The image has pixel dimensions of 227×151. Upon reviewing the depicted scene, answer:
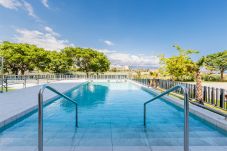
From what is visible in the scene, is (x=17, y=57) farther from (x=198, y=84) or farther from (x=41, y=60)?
(x=198, y=84)

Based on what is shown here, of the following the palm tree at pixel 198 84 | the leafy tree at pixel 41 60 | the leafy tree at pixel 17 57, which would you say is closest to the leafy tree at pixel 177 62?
the palm tree at pixel 198 84

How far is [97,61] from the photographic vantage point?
36.7 metres

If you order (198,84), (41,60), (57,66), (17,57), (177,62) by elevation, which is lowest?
(198,84)

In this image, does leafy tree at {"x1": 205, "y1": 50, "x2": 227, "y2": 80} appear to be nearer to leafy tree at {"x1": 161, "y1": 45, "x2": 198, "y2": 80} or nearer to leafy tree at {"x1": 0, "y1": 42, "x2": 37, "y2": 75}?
leafy tree at {"x1": 161, "y1": 45, "x2": 198, "y2": 80}

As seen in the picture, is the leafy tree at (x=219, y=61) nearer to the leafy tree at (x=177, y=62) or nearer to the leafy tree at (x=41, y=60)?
the leafy tree at (x=177, y=62)

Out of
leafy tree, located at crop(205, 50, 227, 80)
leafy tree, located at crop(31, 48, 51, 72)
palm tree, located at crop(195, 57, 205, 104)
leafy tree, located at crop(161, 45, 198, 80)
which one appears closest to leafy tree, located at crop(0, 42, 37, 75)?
leafy tree, located at crop(31, 48, 51, 72)

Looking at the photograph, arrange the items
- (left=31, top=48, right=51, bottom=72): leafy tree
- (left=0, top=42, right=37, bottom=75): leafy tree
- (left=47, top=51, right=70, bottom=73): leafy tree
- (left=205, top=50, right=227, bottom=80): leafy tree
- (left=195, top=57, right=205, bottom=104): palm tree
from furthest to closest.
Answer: (left=205, top=50, right=227, bottom=80): leafy tree, (left=31, top=48, right=51, bottom=72): leafy tree, (left=0, top=42, right=37, bottom=75): leafy tree, (left=47, top=51, right=70, bottom=73): leafy tree, (left=195, top=57, right=205, bottom=104): palm tree

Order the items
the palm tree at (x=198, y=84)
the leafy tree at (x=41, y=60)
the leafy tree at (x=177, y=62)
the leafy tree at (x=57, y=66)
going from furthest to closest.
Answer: the leafy tree at (x=41, y=60), the leafy tree at (x=57, y=66), the leafy tree at (x=177, y=62), the palm tree at (x=198, y=84)

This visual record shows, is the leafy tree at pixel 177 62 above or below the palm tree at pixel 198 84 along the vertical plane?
above

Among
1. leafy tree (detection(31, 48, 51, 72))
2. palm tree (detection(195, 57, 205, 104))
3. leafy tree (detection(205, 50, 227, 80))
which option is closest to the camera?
palm tree (detection(195, 57, 205, 104))

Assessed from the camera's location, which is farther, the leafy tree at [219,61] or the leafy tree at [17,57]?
the leafy tree at [219,61]

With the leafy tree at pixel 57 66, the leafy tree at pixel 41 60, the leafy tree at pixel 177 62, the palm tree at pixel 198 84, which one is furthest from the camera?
the leafy tree at pixel 41 60

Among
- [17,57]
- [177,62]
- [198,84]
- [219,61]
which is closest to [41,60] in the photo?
[17,57]

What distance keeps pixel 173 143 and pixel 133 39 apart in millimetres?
39916
